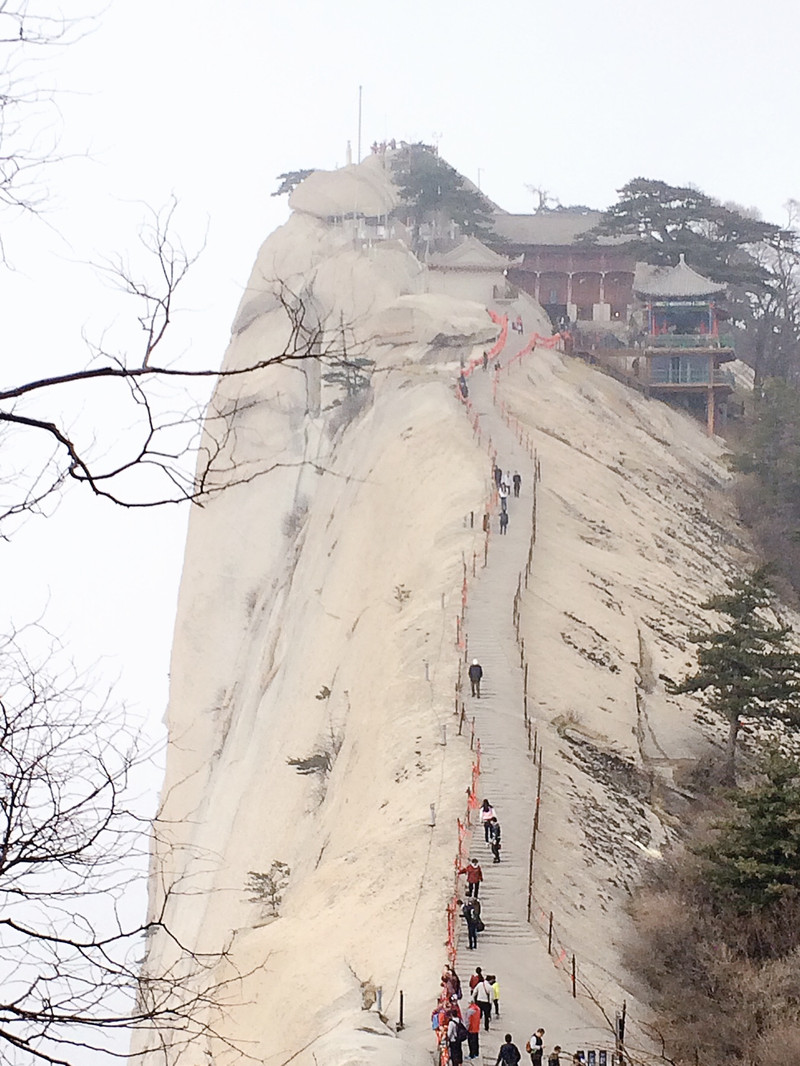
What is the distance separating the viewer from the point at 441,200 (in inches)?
2621

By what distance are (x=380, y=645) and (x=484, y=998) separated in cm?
1538

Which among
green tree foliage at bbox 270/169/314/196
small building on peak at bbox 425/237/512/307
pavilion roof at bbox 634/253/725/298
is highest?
green tree foliage at bbox 270/169/314/196

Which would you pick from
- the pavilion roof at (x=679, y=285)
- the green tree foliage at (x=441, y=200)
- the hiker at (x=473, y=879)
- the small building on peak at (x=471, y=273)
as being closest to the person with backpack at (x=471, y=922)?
the hiker at (x=473, y=879)

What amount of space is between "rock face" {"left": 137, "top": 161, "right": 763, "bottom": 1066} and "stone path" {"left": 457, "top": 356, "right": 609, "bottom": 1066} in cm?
Result: 57

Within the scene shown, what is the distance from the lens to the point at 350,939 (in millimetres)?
18641

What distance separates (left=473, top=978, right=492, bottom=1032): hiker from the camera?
15406 mm

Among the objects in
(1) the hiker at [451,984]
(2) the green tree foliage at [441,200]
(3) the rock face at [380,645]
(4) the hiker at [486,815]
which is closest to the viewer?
(1) the hiker at [451,984]

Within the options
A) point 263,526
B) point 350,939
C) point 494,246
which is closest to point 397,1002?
point 350,939

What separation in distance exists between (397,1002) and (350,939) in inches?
98.3

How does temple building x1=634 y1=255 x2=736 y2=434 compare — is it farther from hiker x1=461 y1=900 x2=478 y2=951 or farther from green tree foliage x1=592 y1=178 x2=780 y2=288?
hiker x1=461 y1=900 x2=478 y2=951

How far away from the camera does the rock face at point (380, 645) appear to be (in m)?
18.5

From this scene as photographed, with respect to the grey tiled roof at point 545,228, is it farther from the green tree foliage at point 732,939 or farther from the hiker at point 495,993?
the hiker at point 495,993

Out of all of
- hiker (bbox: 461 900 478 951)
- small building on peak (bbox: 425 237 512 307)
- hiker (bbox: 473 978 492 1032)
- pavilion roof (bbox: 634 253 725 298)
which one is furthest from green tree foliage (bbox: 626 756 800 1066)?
small building on peak (bbox: 425 237 512 307)

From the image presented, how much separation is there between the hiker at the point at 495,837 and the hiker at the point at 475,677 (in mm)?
5491
